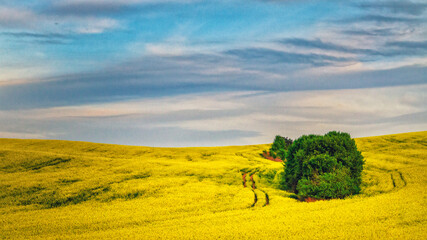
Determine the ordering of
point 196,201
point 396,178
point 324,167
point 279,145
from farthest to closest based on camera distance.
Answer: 1. point 279,145
2. point 396,178
3. point 324,167
4. point 196,201

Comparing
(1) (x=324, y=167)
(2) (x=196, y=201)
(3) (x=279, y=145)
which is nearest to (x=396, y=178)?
(1) (x=324, y=167)

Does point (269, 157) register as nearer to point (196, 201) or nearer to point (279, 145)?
point (279, 145)

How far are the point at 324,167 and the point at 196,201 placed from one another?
1117 cm

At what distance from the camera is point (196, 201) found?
31.1 m

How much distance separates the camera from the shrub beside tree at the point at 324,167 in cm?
3069

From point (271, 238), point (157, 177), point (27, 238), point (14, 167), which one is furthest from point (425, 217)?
point (14, 167)

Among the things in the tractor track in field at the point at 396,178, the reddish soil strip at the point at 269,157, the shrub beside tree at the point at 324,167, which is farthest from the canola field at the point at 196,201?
the reddish soil strip at the point at 269,157

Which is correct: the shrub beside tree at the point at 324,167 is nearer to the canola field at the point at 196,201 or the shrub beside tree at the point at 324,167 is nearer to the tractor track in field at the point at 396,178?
the canola field at the point at 196,201

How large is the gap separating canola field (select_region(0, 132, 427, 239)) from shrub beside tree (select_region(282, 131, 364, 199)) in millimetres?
1465

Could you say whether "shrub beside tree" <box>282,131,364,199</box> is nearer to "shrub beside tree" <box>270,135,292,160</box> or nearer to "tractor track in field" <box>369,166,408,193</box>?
"tractor track in field" <box>369,166,408,193</box>

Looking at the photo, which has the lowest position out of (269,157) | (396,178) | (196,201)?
(196,201)

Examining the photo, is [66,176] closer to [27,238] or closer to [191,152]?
[27,238]

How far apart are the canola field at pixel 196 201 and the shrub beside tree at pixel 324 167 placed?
1465 mm

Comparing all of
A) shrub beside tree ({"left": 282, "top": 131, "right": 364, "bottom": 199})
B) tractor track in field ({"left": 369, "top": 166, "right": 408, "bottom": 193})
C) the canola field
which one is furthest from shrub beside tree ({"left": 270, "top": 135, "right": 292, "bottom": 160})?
shrub beside tree ({"left": 282, "top": 131, "right": 364, "bottom": 199})
